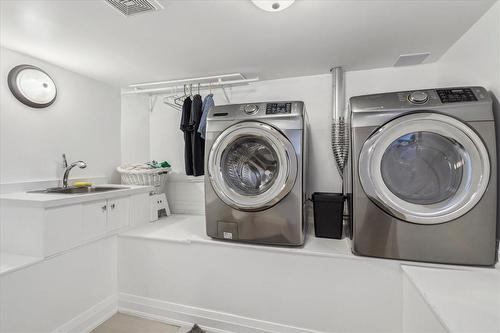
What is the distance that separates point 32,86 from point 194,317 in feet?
7.55

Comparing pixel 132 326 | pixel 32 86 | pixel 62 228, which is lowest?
pixel 132 326

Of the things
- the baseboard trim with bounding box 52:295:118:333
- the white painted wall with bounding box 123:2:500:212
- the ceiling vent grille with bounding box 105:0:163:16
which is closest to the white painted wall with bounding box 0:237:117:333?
the baseboard trim with bounding box 52:295:118:333

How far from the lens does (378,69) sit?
2.27 meters

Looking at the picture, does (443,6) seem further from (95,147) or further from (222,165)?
(95,147)

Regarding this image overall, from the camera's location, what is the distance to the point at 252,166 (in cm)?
194

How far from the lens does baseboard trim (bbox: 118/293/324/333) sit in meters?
1.68

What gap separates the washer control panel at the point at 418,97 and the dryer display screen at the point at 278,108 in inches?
29.4

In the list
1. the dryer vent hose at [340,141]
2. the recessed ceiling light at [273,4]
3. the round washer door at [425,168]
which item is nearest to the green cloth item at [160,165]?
the dryer vent hose at [340,141]

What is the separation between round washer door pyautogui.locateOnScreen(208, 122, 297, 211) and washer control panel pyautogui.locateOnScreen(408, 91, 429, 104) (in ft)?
2.58

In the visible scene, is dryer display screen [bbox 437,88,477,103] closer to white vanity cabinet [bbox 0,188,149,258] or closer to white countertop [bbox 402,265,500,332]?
white countertop [bbox 402,265,500,332]

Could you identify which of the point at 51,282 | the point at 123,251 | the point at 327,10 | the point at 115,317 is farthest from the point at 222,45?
the point at 115,317

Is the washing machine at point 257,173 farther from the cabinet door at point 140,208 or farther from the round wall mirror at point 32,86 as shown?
the round wall mirror at point 32,86

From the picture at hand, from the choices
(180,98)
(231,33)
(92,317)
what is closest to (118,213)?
(92,317)

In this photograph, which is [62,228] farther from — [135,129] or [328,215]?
[328,215]
